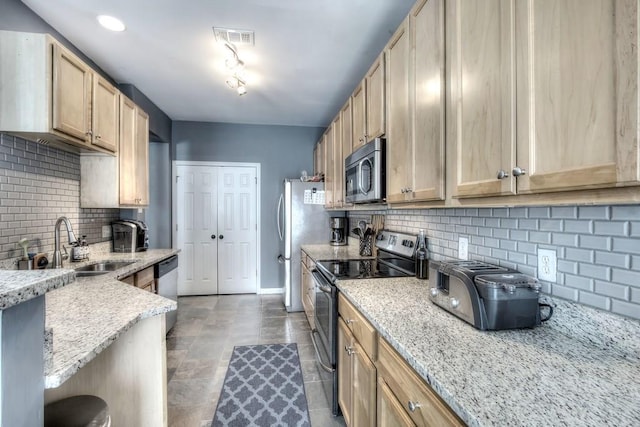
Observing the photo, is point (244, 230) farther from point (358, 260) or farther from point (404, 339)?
point (404, 339)

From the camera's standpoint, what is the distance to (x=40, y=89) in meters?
1.82

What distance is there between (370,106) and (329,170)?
A: 146 cm

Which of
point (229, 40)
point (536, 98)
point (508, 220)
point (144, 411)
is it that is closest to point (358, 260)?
point (508, 220)

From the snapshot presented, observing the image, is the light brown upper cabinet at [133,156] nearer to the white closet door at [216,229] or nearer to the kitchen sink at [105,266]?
the kitchen sink at [105,266]

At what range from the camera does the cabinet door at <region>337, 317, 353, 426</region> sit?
1.63 meters

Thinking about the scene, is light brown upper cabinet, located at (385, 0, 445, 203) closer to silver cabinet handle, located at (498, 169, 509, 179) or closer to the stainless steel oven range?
silver cabinet handle, located at (498, 169, 509, 179)

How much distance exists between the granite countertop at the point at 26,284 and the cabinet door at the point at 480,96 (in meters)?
1.27

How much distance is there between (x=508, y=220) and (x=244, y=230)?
3.94 m

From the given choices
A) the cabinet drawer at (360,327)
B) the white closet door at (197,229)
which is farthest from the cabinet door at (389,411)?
the white closet door at (197,229)

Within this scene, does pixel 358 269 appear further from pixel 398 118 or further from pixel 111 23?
pixel 111 23

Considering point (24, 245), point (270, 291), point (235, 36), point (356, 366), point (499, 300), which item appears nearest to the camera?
point (499, 300)

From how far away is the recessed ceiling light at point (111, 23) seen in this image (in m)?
2.12

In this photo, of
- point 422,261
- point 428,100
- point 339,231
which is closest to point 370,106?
point 428,100

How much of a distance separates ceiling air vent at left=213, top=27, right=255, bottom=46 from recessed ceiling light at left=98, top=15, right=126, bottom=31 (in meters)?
0.66
